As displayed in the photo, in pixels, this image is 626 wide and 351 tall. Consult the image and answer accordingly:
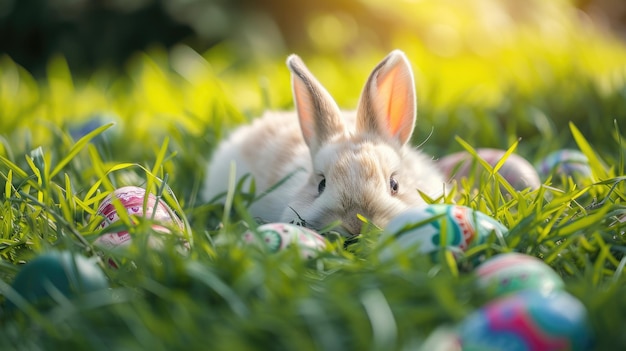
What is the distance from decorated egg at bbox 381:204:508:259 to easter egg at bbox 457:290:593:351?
479mm

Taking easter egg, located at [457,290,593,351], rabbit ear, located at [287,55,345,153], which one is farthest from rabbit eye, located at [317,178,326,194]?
easter egg, located at [457,290,593,351]

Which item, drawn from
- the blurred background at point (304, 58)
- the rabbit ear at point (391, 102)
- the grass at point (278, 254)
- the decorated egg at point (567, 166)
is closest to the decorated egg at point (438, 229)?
the grass at point (278, 254)

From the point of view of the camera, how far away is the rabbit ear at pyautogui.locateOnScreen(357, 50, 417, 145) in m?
3.19

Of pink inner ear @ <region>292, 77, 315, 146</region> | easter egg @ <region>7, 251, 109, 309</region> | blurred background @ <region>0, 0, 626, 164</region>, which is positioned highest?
pink inner ear @ <region>292, 77, 315, 146</region>

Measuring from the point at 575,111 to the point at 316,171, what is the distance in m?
2.11

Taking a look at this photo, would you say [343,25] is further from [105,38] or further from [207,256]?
[207,256]

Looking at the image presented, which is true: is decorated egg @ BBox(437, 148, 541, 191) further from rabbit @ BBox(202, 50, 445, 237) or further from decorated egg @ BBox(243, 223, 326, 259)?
decorated egg @ BBox(243, 223, 326, 259)

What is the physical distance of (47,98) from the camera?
16.1 feet

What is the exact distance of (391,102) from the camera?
332 centimetres

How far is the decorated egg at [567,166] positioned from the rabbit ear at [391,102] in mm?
692

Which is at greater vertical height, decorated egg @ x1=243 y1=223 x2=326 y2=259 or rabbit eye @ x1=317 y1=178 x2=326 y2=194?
decorated egg @ x1=243 y1=223 x2=326 y2=259

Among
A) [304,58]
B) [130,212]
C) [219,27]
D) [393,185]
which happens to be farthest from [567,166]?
[219,27]

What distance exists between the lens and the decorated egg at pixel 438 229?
2361 mm

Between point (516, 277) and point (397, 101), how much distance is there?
1.38 m
